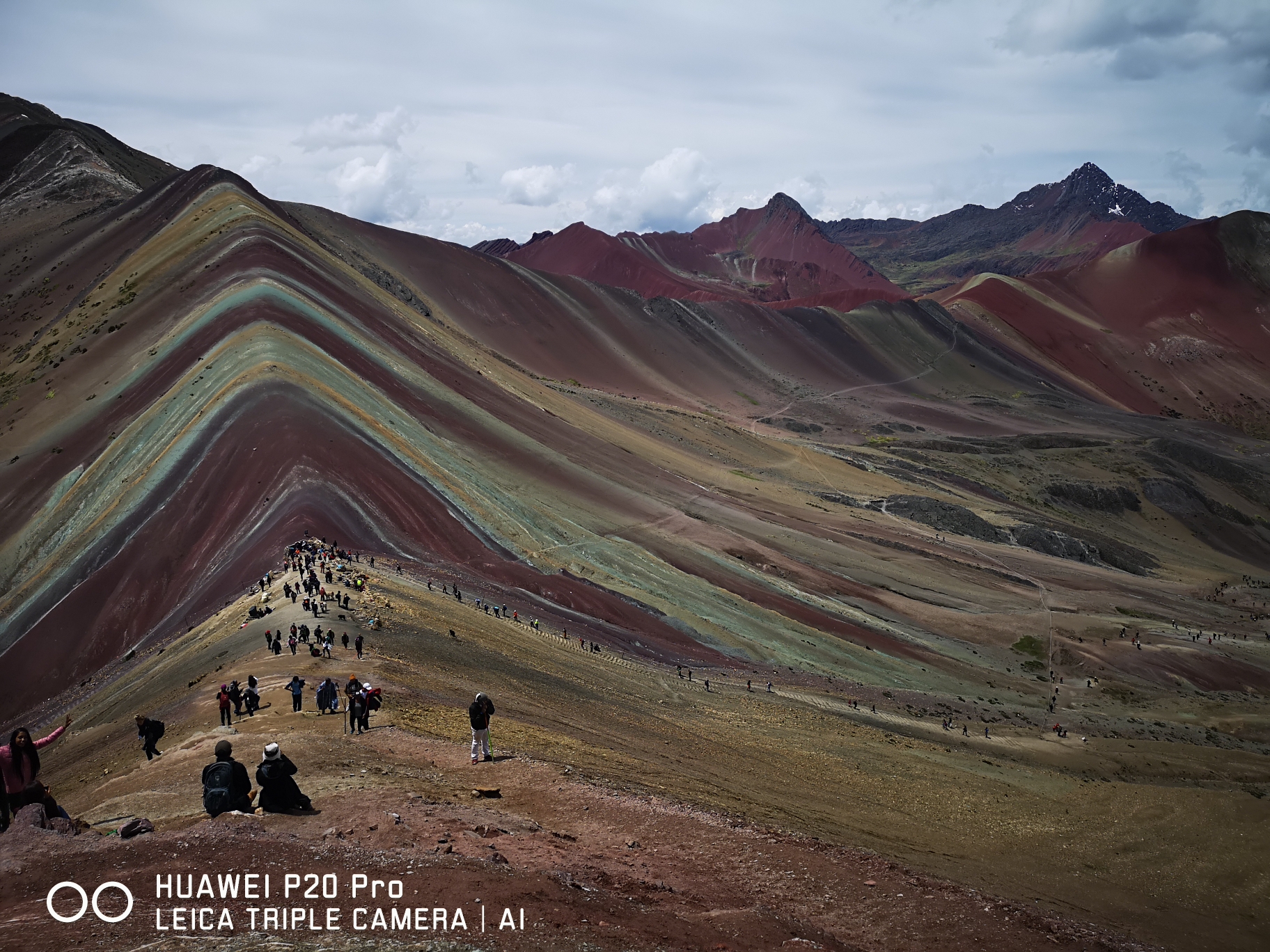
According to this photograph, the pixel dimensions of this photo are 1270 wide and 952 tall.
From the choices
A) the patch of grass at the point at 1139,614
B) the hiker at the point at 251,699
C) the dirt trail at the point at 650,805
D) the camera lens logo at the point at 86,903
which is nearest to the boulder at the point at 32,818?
the dirt trail at the point at 650,805

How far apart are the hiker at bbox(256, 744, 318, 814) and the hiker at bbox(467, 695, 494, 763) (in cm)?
392

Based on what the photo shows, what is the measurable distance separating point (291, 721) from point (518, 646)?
13429mm

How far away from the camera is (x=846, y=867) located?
15.6 meters

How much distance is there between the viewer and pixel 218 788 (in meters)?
12.1

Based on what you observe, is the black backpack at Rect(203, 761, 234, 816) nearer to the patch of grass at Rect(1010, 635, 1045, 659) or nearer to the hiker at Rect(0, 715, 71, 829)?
the hiker at Rect(0, 715, 71, 829)

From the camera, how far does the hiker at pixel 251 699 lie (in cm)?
1898

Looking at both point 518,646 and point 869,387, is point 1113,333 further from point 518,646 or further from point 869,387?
point 518,646

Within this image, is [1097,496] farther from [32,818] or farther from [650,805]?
[32,818]

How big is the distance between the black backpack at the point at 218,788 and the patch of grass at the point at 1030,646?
52.3m

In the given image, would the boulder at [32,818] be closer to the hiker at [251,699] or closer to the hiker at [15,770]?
the hiker at [15,770]

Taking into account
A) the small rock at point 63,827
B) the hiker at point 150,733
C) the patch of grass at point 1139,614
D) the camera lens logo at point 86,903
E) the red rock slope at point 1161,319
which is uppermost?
the red rock slope at point 1161,319

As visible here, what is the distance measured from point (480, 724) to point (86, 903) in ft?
24.6

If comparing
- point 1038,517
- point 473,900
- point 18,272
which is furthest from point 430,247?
point 473,900

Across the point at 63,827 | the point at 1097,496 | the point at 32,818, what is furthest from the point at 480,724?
the point at 1097,496
